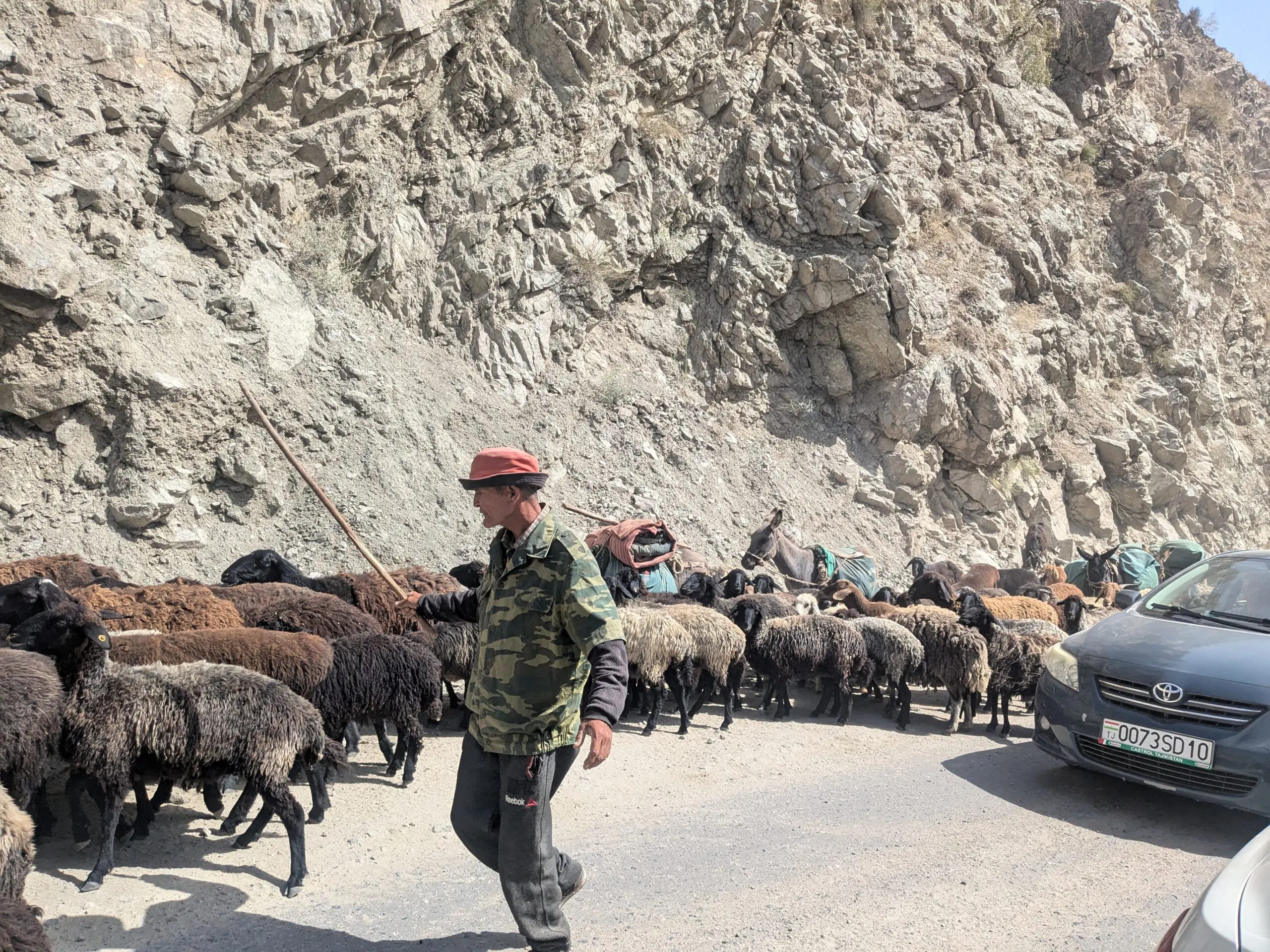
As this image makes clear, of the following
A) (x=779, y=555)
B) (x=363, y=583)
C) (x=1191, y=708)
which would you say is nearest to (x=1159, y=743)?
(x=1191, y=708)

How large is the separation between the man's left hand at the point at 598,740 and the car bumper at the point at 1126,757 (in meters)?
4.27

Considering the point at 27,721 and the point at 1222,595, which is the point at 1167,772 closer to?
the point at 1222,595

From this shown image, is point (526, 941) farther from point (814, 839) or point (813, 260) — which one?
point (813, 260)

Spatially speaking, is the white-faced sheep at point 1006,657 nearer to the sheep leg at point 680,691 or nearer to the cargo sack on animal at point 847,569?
the sheep leg at point 680,691

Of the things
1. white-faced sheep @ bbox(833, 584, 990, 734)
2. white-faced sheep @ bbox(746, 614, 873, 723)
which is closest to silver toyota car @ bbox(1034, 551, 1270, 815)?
white-faced sheep @ bbox(833, 584, 990, 734)

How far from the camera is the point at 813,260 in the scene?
21.8 metres

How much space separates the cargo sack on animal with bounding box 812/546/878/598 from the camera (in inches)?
610

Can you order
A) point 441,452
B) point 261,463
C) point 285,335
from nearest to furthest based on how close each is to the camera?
point 261,463
point 285,335
point 441,452

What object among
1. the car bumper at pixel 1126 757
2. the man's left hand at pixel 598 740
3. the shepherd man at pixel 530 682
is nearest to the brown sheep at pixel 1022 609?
the car bumper at pixel 1126 757

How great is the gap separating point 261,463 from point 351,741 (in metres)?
7.67

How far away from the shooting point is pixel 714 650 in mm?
9086

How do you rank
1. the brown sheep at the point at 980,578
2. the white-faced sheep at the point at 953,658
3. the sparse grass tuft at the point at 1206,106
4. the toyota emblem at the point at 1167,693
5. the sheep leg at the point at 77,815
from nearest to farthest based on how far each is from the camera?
1. the sheep leg at the point at 77,815
2. the toyota emblem at the point at 1167,693
3. the white-faced sheep at the point at 953,658
4. the brown sheep at the point at 980,578
5. the sparse grass tuft at the point at 1206,106

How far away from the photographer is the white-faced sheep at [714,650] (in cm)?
908

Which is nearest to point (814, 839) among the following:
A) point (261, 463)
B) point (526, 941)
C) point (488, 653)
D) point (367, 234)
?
point (526, 941)
